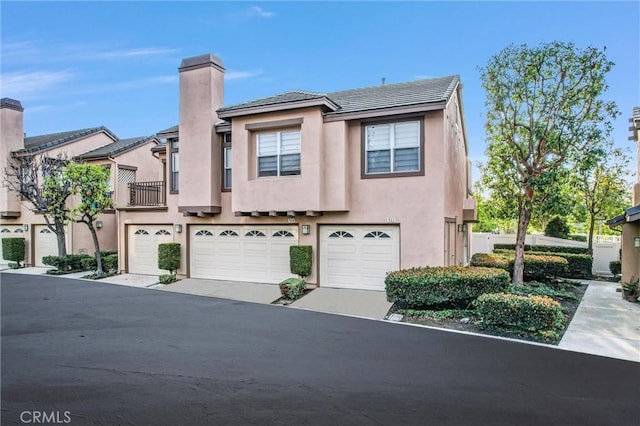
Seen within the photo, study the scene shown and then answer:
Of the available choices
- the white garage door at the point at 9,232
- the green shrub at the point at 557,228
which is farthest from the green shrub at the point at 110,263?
the green shrub at the point at 557,228

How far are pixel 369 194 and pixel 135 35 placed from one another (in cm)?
1243

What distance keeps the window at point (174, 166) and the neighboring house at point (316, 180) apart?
1.5 inches

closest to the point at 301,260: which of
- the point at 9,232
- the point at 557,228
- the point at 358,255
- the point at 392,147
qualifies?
the point at 358,255

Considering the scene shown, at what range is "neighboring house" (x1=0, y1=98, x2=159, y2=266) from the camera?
64.7 ft

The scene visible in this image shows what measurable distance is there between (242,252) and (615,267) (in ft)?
49.5

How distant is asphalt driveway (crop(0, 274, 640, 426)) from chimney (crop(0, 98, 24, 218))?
49.4ft

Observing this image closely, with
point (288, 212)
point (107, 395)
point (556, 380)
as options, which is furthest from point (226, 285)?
point (556, 380)

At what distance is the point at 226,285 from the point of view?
44.5 ft

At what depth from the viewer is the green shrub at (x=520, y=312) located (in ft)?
25.6

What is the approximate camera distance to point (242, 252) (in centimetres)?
1426

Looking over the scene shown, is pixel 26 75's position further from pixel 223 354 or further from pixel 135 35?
pixel 223 354

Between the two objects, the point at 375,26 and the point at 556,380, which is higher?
the point at 375,26

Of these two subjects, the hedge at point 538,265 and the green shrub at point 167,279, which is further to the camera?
the green shrub at point 167,279

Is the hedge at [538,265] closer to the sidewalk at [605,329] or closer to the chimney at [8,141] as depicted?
the sidewalk at [605,329]
